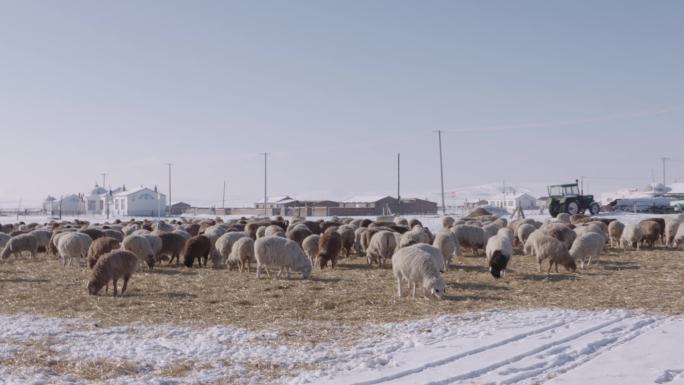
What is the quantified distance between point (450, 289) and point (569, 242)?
8894 mm

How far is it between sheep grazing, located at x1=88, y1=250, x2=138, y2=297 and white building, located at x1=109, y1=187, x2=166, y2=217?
71.7 meters

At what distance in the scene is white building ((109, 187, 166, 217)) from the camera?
3330 inches

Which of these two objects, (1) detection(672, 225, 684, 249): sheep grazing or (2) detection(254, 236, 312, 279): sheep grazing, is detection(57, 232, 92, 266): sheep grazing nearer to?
(2) detection(254, 236, 312, 279): sheep grazing

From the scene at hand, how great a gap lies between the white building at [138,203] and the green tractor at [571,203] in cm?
5442

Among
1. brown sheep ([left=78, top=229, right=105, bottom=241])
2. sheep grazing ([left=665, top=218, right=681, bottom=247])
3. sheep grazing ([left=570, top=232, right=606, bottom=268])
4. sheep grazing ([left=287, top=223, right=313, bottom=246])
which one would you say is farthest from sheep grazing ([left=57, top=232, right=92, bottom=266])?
sheep grazing ([left=665, top=218, right=681, bottom=247])

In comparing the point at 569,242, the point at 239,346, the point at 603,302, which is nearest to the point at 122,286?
the point at 239,346

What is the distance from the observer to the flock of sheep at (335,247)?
1327cm

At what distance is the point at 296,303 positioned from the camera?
39.6ft

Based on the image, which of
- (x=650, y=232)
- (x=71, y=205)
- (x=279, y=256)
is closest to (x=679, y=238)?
(x=650, y=232)

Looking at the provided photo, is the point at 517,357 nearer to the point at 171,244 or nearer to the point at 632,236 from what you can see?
the point at 171,244

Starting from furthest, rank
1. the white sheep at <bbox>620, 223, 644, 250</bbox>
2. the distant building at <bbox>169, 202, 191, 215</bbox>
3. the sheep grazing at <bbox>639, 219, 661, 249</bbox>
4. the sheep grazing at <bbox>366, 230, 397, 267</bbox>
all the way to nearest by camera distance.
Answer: the distant building at <bbox>169, 202, 191, 215</bbox> → the sheep grazing at <bbox>639, 219, 661, 249</bbox> → the white sheep at <bbox>620, 223, 644, 250</bbox> → the sheep grazing at <bbox>366, 230, 397, 267</bbox>

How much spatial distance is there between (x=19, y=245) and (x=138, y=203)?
214 feet

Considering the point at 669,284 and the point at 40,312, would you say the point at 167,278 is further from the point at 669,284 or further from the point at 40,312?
the point at 669,284

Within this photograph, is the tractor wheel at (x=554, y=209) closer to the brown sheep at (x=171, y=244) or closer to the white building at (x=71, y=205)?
the brown sheep at (x=171, y=244)
